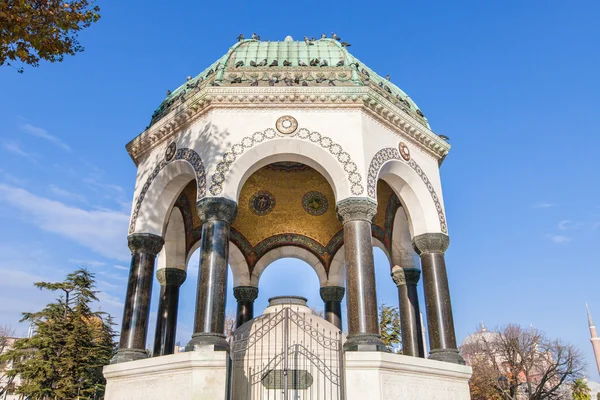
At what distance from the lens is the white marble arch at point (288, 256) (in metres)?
14.4

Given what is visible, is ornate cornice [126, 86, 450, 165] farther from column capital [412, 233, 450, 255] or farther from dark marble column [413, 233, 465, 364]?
dark marble column [413, 233, 465, 364]

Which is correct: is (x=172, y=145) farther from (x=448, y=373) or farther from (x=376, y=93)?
(x=448, y=373)

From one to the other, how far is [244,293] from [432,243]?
620 centimetres

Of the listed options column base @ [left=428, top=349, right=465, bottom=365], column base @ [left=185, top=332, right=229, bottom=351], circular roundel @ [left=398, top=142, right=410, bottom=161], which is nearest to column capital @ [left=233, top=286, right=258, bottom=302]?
column base @ [left=185, top=332, right=229, bottom=351]

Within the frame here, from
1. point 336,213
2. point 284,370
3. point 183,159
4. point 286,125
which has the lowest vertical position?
point 284,370

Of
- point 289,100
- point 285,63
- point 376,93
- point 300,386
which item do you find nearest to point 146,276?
point 300,386

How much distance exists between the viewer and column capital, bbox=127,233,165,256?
10242mm

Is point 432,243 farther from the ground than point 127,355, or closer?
farther from the ground

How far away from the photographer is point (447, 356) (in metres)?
9.26

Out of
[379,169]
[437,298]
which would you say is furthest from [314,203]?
[437,298]

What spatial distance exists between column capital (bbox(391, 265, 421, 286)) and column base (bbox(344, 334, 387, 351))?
4578mm

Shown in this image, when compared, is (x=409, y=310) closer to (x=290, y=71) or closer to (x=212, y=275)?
(x=212, y=275)

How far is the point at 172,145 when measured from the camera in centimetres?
1037

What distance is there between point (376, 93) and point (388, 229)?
180 inches
